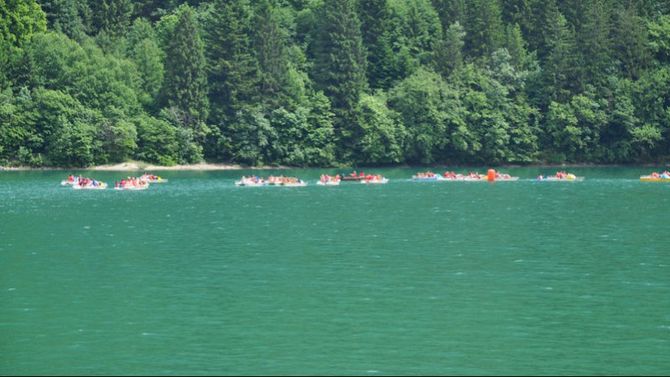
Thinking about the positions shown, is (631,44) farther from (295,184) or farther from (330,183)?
(295,184)

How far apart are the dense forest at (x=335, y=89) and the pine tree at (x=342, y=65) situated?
199 millimetres

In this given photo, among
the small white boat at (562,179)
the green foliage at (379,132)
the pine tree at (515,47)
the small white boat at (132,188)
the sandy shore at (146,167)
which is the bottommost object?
the small white boat at (562,179)

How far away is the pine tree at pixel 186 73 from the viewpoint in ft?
531

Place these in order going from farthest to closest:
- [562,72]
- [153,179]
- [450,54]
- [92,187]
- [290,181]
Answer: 1. [450,54]
2. [562,72]
3. [153,179]
4. [290,181]
5. [92,187]

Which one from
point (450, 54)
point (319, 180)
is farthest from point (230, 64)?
point (319, 180)

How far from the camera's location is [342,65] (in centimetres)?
16950

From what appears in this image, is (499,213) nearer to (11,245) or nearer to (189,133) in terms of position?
(11,245)

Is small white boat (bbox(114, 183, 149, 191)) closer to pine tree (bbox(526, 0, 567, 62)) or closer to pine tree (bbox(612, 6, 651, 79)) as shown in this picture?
pine tree (bbox(612, 6, 651, 79))

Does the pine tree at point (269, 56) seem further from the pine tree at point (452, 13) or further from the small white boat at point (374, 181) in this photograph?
the small white boat at point (374, 181)

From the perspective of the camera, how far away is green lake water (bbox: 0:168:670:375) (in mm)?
45781

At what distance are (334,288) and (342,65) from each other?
367 feet

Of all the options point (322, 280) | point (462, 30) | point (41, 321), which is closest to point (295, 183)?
point (462, 30)

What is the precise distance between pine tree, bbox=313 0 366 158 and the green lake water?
6220 cm

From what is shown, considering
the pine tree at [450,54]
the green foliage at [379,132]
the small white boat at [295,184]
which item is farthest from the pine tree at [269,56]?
the small white boat at [295,184]
